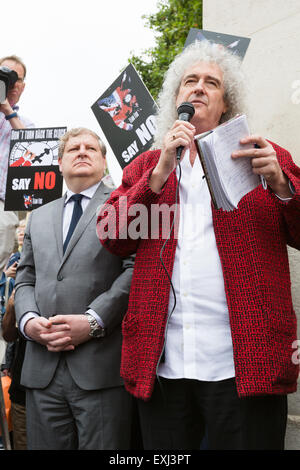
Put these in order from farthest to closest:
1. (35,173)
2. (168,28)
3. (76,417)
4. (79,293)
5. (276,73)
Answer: (168,28)
(35,173)
(276,73)
(79,293)
(76,417)

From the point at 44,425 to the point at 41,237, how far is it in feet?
2.91

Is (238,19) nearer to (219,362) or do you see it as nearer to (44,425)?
(219,362)

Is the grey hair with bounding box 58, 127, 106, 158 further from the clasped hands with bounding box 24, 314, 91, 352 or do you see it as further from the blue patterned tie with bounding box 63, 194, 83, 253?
the clasped hands with bounding box 24, 314, 91, 352

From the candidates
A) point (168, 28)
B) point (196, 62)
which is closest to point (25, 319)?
point (196, 62)

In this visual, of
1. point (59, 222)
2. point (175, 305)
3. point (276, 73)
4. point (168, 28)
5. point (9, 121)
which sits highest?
point (168, 28)

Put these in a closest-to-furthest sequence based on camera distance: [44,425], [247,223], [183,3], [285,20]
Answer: [247,223], [44,425], [285,20], [183,3]

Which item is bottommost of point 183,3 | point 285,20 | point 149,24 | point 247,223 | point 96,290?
point 96,290

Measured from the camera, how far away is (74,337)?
6.56 feet

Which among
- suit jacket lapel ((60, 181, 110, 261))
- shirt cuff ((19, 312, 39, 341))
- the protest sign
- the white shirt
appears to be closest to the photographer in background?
the protest sign

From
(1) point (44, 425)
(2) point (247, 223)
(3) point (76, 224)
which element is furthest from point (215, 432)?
(3) point (76, 224)

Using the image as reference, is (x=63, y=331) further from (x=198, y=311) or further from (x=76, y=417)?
(x=198, y=311)

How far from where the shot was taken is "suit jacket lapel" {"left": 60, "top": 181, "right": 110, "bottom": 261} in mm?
2190

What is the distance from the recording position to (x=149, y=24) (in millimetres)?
10891

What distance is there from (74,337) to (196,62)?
1.33m
